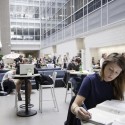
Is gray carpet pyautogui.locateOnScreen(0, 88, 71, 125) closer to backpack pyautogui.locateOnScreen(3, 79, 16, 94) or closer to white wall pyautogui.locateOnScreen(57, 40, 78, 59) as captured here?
backpack pyautogui.locateOnScreen(3, 79, 16, 94)

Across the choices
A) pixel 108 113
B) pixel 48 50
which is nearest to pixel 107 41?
pixel 108 113

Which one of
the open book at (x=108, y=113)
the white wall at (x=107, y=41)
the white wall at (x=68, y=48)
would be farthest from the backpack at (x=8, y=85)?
the white wall at (x=68, y=48)

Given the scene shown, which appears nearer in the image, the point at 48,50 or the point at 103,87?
the point at 103,87

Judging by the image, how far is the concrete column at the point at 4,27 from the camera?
22500 millimetres

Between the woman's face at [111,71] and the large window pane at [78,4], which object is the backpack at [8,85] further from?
the large window pane at [78,4]

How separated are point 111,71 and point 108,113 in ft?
1.38

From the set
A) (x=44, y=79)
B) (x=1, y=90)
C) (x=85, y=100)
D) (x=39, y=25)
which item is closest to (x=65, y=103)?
(x=44, y=79)

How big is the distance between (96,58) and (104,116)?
1340cm

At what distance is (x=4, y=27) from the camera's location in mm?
22922

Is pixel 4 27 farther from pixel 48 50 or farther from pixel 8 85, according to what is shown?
pixel 8 85

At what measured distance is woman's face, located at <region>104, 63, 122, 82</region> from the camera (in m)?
1.54

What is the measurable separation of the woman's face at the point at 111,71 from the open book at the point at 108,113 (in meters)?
0.29

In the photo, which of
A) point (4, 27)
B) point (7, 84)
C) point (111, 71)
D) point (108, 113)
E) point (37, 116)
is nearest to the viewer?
point (108, 113)

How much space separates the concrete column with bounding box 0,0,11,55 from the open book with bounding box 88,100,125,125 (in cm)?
2196
